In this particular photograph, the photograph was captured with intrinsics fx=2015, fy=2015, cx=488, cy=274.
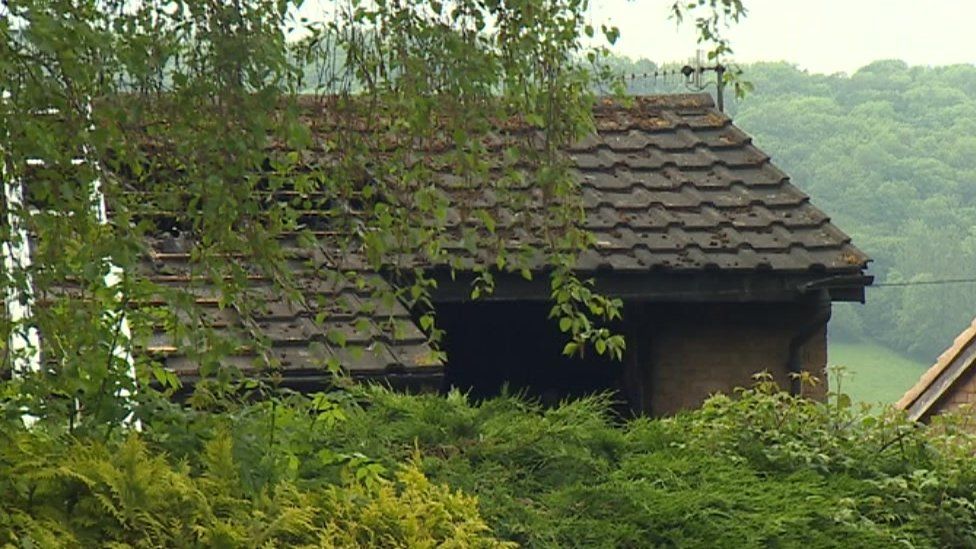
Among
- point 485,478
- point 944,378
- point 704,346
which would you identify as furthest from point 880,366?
point 485,478

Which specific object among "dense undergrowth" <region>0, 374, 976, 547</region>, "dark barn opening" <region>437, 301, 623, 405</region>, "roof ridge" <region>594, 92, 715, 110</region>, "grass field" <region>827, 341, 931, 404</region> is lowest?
"grass field" <region>827, 341, 931, 404</region>

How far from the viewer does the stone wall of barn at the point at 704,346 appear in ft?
44.3

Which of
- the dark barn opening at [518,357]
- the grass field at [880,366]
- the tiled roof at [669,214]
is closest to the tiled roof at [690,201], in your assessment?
the tiled roof at [669,214]

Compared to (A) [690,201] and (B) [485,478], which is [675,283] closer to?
(A) [690,201]

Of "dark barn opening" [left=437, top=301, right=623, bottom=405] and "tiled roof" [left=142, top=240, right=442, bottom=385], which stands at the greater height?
"tiled roof" [left=142, top=240, right=442, bottom=385]

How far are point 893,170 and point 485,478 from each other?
1593 inches

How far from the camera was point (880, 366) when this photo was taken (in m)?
45.1

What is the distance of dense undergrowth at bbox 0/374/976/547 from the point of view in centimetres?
655

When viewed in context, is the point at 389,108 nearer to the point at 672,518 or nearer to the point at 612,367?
the point at 672,518

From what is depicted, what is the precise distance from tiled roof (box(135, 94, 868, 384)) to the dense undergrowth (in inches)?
94.0

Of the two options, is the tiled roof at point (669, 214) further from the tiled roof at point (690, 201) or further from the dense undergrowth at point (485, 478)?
the dense undergrowth at point (485, 478)

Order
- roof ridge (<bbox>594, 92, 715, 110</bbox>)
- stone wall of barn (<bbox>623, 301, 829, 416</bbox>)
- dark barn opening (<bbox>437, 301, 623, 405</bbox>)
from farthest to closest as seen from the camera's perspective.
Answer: roof ridge (<bbox>594, 92, 715, 110</bbox>) < dark barn opening (<bbox>437, 301, 623, 405</bbox>) < stone wall of barn (<bbox>623, 301, 829, 416</bbox>)

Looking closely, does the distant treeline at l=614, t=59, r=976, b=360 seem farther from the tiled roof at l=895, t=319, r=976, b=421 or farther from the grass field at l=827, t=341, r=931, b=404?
the tiled roof at l=895, t=319, r=976, b=421

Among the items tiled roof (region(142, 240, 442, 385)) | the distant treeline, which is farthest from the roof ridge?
the distant treeline
